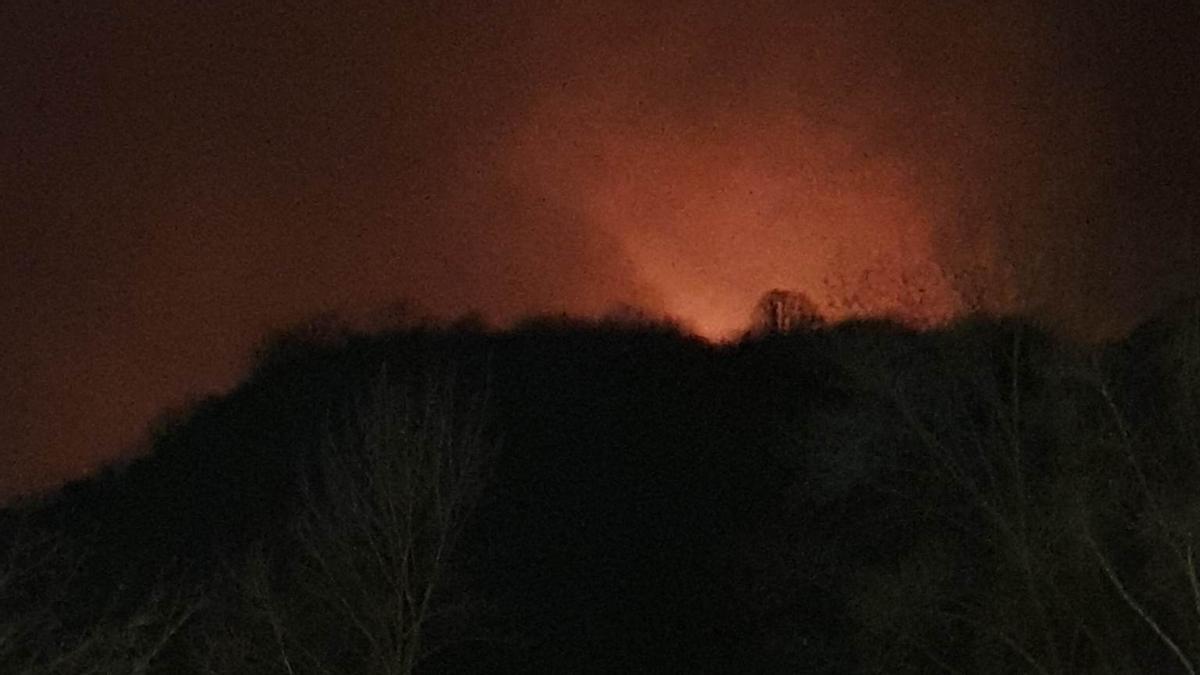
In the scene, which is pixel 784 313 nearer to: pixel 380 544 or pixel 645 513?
pixel 645 513

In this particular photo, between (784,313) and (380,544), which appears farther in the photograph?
(784,313)

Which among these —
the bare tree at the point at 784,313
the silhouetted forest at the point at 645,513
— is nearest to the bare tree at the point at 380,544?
the silhouetted forest at the point at 645,513

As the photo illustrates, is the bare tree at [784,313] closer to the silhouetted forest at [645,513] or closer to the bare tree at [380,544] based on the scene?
the silhouetted forest at [645,513]

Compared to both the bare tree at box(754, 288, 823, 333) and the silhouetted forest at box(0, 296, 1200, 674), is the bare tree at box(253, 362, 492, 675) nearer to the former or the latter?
the silhouetted forest at box(0, 296, 1200, 674)

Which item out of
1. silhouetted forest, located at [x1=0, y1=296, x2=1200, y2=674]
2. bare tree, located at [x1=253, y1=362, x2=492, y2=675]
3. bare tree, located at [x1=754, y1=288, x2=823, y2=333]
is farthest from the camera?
bare tree, located at [x1=754, y1=288, x2=823, y2=333]

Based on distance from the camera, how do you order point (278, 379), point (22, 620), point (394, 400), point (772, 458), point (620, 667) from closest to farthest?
point (22, 620) < point (394, 400) < point (620, 667) < point (772, 458) < point (278, 379)

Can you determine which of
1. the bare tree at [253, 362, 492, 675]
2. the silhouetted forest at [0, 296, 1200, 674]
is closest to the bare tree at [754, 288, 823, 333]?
the silhouetted forest at [0, 296, 1200, 674]

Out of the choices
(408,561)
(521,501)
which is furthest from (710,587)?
(408,561)

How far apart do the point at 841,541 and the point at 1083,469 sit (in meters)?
3.45

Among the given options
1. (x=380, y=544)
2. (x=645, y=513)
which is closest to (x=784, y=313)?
(x=645, y=513)

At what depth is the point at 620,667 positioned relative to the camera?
18016mm

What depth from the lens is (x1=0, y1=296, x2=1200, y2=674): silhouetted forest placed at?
40.3ft

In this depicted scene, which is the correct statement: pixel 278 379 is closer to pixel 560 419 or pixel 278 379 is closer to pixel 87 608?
pixel 560 419

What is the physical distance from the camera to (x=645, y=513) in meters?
20.6
